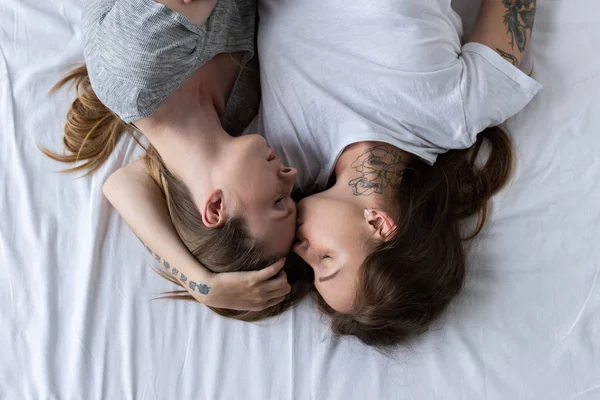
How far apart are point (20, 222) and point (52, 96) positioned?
31 cm

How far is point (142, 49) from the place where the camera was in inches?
43.2

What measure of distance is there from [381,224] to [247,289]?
0.29 m

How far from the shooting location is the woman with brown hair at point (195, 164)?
112 cm

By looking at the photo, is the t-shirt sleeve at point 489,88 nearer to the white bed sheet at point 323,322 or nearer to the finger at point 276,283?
the white bed sheet at point 323,322

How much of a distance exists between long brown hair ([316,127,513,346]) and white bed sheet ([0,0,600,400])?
5 cm

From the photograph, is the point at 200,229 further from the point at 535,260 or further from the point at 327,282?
the point at 535,260

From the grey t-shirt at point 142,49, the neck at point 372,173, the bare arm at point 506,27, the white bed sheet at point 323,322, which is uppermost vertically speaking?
the grey t-shirt at point 142,49

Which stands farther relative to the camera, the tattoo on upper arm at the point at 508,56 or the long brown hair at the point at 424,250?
the tattoo on upper arm at the point at 508,56

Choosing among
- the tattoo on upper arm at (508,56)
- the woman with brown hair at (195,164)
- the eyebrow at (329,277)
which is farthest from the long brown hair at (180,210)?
the tattoo on upper arm at (508,56)

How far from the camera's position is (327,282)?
1.15m

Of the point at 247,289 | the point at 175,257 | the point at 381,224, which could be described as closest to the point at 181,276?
the point at 175,257

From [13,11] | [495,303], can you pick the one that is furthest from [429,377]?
[13,11]

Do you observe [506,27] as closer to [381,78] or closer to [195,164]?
[381,78]

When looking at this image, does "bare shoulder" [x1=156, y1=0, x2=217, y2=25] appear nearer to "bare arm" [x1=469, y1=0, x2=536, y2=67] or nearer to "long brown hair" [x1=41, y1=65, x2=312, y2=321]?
"long brown hair" [x1=41, y1=65, x2=312, y2=321]
